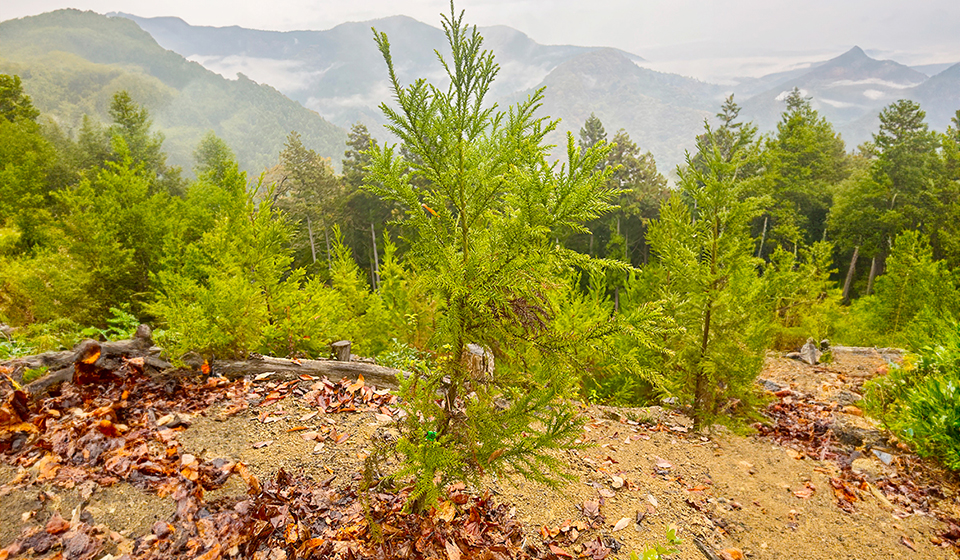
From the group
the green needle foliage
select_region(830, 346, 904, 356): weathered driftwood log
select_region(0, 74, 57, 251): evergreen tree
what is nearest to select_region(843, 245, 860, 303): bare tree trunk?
select_region(830, 346, 904, 356): weathered driftwood log

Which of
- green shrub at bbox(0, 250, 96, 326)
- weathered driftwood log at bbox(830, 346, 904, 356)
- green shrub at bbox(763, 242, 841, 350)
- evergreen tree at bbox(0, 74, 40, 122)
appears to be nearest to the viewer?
green shrub at bbox(0, 250, 96, 326)

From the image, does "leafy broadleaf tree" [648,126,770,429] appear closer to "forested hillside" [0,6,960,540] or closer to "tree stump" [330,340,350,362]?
"forested hillside" [0,6,960,540]

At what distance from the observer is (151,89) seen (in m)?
130

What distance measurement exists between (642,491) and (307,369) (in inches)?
160

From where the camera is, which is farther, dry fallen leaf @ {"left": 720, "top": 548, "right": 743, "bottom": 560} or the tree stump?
the tree stump

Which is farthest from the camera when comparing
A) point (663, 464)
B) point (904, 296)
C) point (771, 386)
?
point (904, 296)

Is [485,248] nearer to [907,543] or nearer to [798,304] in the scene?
[907,543]

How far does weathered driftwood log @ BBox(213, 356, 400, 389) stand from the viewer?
4.89m

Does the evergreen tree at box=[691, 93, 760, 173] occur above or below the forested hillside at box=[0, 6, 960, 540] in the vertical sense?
above

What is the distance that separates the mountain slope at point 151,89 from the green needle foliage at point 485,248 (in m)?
104

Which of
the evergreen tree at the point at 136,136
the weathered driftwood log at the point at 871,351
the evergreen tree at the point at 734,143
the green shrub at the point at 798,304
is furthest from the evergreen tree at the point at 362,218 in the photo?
the weathered driftwood log at the point at 871,351

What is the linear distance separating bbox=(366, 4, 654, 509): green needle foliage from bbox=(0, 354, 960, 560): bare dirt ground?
55cm

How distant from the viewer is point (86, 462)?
9.81 feet

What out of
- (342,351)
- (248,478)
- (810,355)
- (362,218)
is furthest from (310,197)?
(810,355)
